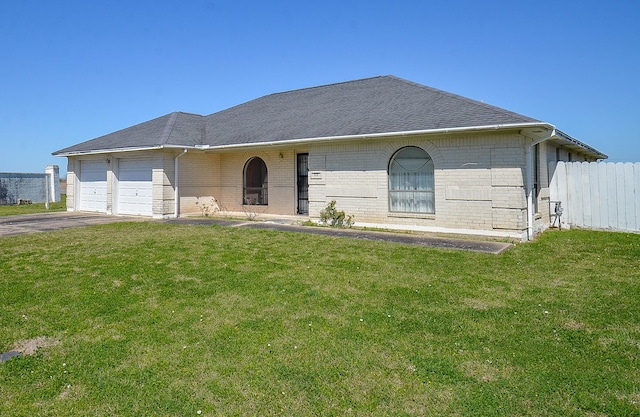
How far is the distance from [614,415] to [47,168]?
109 feet

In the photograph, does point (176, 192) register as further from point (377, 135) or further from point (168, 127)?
point (377, 135)

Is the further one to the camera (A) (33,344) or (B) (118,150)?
(B) (118,150)

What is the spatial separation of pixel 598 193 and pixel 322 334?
11.6 meters

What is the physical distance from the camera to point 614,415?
283 centimetres

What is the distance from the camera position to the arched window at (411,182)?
1179cm

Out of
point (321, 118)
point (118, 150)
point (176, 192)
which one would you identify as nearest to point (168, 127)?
point (118, 150)

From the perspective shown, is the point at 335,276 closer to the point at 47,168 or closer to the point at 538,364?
the point at 538,364

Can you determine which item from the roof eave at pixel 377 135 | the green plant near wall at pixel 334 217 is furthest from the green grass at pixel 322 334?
the green plant near wall at pixel 334 217

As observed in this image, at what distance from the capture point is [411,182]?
39.6 ft

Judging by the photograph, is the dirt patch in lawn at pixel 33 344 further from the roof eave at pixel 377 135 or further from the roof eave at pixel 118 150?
the roof eave at pixel 118 150

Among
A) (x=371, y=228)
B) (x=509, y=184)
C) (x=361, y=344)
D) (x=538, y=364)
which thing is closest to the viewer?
(x=538, y=364)

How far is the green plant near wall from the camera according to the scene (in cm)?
1303

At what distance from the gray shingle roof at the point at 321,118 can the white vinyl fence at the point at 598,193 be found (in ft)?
12.7

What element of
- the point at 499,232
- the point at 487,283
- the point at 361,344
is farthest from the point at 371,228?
the point at 361,344
